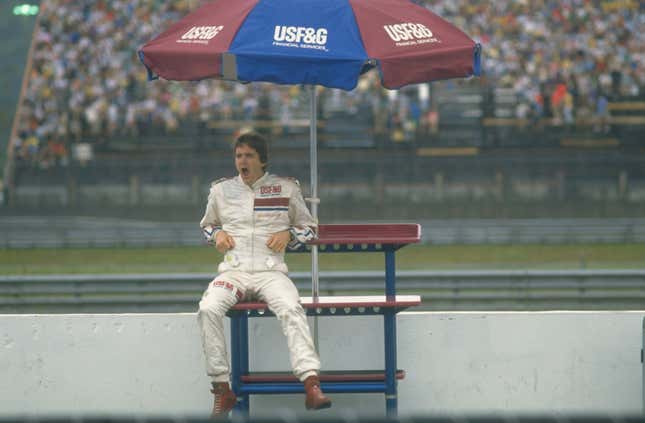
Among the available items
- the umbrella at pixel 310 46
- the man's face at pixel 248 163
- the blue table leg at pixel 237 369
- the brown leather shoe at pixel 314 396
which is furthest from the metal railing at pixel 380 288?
the brown leather shoe at pixel 314 396

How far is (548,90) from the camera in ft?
85.7

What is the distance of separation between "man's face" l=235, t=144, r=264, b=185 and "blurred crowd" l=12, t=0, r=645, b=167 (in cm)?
1926

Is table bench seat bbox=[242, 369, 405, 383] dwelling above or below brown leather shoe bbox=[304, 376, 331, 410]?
below

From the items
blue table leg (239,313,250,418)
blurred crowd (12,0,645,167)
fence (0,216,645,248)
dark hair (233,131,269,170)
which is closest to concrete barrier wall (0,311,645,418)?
blue table leg (239,313,250,418)

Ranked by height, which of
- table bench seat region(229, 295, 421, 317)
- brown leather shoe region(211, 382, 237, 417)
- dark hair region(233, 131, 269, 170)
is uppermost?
dark hair region(233, 131, 269, 170)

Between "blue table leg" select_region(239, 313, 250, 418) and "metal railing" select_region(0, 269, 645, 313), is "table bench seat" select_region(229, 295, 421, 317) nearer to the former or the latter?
"blue table leg" select_region(239, 313, 250, 418)

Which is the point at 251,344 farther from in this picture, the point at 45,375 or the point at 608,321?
the point at 608,321

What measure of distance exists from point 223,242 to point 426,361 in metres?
1.45

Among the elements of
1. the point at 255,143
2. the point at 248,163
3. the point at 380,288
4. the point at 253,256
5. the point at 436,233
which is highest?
the point at 255,143

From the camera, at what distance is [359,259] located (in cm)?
2219

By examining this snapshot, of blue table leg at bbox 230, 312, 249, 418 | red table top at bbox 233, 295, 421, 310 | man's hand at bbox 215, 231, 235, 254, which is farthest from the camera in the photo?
blue table leg at bbox 230, 312, 249, 418

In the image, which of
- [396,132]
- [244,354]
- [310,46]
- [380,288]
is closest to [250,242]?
[244,354]

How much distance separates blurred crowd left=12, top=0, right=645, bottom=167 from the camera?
26.1 metres

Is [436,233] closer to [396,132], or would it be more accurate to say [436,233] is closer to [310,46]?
[396,132]
